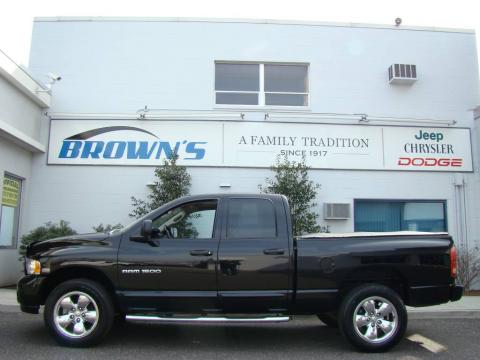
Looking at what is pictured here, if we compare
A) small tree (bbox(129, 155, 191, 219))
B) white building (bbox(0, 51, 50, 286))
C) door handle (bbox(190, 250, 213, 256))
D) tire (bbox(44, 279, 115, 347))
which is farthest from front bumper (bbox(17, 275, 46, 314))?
small tree (bbox(129, 155, 191, 219))

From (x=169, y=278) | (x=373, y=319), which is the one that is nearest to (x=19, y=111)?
(x=169, y=278)

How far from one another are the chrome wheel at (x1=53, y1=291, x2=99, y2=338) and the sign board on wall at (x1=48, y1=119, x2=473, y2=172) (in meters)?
6.49

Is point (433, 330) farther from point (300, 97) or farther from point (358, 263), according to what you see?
point (300, 97)

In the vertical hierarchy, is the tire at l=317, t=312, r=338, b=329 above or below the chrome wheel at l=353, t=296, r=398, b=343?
below

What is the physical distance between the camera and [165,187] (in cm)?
1194

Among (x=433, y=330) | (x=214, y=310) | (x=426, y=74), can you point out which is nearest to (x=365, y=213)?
(x=426, y=74)

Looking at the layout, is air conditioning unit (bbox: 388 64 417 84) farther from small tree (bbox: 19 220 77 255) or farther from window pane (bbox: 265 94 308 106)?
small tree (bbox: 19 220 77 255)

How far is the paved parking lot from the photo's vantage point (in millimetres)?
6102

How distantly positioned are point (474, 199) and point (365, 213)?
8.94 feet

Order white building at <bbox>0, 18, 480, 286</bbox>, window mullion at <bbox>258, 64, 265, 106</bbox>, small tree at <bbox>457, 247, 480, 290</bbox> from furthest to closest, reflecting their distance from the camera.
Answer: window mullion at <bbox>258, 64, 265, 106</bbox> < white building at <bbox>0, 18, 480, 286</bbox> < small tree at <bbox>457, 247, 480, 290</bbox>

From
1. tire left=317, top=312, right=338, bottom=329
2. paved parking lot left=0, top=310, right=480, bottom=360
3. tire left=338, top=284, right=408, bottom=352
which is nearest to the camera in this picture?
paved parking lot left=0, top=310, right=480, bottom=360

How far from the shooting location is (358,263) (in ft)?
20.9

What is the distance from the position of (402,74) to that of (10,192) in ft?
31.9

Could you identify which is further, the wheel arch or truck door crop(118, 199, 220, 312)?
the wheel arch
